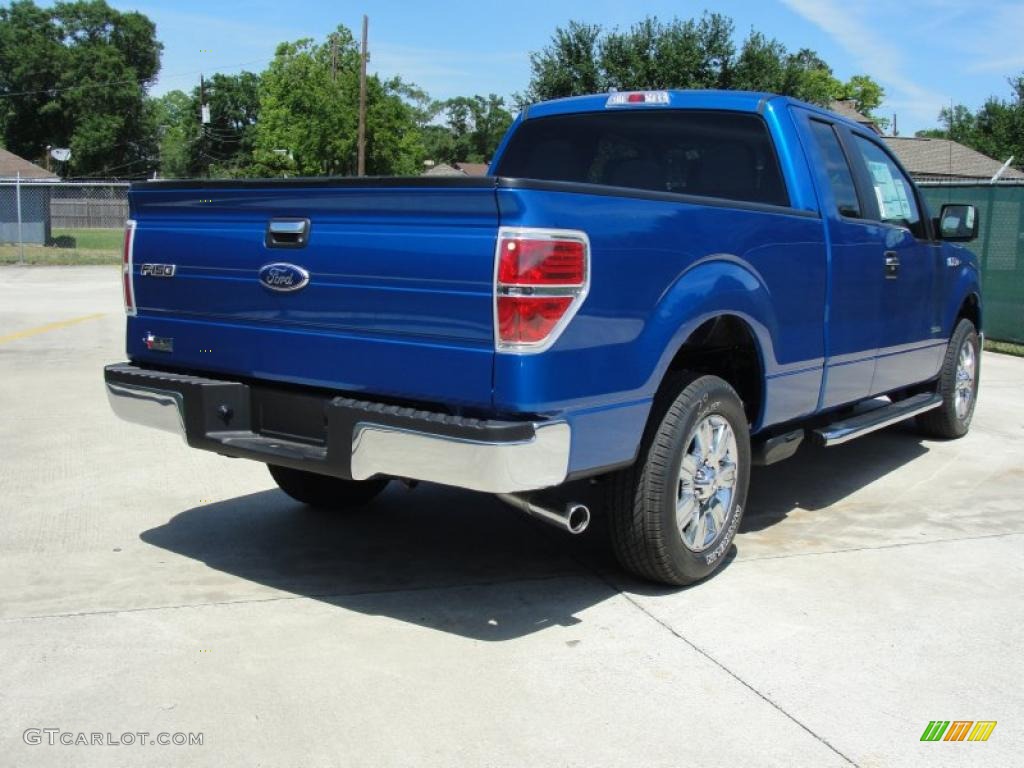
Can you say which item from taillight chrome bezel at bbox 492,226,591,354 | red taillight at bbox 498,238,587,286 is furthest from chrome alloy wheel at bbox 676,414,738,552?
red taillight at bbox 498,238,587,286

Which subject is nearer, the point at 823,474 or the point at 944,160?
the point at 823,474

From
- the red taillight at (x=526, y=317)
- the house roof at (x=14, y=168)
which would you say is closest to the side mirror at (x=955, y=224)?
the red taillight at (x=526, y=317)

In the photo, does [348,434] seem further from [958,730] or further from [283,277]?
[958,730]

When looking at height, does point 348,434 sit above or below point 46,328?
above

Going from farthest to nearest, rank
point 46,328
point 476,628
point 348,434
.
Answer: point 46,328
point 476,628
point 348,434

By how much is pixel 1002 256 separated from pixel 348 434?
471 inches

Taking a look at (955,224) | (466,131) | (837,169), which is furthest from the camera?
(466,131)

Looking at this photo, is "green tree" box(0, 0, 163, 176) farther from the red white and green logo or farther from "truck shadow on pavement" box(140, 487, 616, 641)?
the red white and green logo

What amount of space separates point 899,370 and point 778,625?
265 cm

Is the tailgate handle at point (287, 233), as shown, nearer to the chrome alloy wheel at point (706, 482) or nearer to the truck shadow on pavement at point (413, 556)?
the truck shadow on pavement at point (413, 556)

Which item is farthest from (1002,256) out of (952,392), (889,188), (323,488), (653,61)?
(653,61)

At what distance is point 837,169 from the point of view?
561 cm

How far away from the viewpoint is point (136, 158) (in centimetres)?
9350

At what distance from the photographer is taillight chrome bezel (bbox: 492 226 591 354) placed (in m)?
3.42
